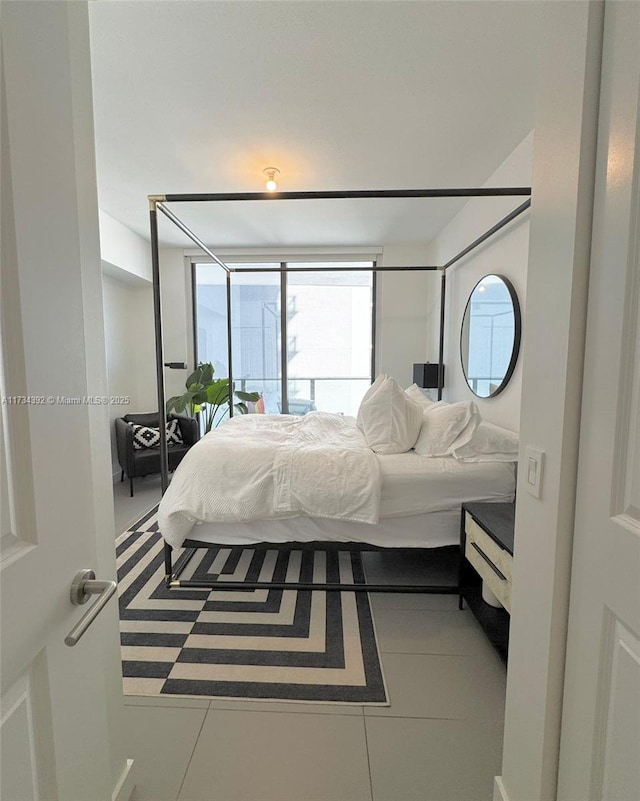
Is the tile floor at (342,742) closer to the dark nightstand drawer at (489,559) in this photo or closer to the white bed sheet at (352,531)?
the dark nightstand drawer at (489,559)

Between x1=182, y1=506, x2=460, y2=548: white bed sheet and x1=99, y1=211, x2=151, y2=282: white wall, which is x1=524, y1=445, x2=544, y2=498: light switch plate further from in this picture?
x1=99, y1=211, x2=151, y2=282: white wall

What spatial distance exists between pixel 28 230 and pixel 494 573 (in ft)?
6.23

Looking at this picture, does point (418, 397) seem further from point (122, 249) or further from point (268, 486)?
point (122, 249)

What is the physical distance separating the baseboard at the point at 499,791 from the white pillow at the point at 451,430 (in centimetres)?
143

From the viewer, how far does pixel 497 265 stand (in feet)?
9.46

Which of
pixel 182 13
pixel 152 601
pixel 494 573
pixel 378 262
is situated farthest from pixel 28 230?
pixel 378 262

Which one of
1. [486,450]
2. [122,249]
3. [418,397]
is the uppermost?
[122,249]

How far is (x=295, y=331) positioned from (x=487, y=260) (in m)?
2.76

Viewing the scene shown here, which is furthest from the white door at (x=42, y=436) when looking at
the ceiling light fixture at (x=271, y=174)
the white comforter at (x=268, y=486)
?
the ceiling light fixture at (x=271, y=174)

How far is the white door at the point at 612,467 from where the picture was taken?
694 millimetres

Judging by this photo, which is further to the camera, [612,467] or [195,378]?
[195,378]

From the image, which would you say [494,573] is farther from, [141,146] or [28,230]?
[141,146]

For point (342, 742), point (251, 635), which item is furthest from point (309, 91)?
point (342, 742)

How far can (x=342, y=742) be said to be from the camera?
55.1 inches
